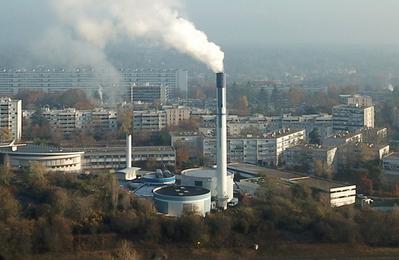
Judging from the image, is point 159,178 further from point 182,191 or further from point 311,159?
point 311,159

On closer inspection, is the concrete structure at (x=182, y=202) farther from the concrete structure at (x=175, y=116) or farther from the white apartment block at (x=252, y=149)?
the concrete structure at (x=175, y=116)

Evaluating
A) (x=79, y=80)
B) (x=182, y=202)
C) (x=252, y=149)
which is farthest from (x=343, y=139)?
(x=79, y=80)

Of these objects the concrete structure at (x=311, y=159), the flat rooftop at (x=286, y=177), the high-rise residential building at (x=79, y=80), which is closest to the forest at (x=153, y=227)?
the flat rooftop at (x=286, y=177)

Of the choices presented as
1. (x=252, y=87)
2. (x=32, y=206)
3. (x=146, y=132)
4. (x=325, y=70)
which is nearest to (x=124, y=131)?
(x=146, y=132)

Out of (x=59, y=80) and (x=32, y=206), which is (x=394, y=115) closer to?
(x=32, y=206)

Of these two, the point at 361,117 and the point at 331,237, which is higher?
the point at 361,117

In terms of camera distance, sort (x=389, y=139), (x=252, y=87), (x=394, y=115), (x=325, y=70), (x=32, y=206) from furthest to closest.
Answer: (x=325, y=70), (x=252, y=87), (x=394, y=115), (x=389, y=139), (x=32, y=206)

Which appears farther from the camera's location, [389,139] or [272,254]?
[389,139]
